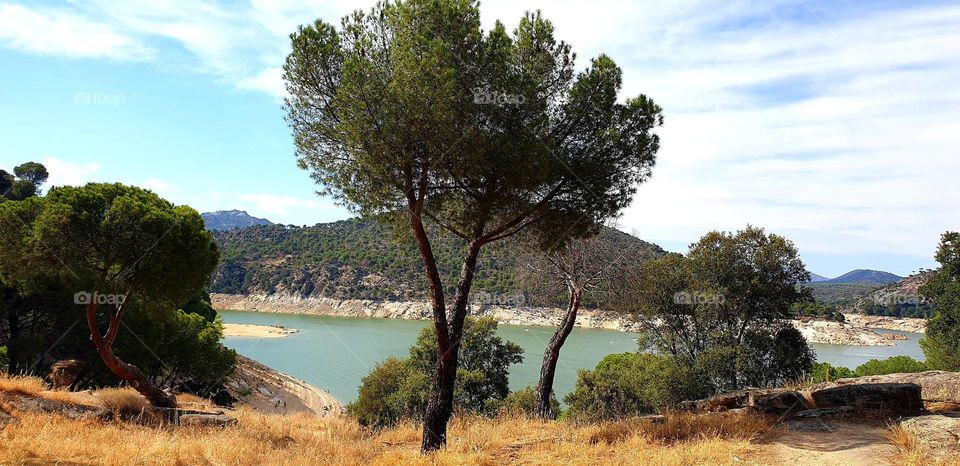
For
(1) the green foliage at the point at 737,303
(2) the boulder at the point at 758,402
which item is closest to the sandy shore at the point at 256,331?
(1) the green foliage at the point at 737,303

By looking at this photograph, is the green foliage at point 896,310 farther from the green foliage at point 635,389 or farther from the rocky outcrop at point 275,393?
the rocky outcrop at point 275,393

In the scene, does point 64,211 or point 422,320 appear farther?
point 422,320

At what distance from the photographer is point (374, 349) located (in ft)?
202

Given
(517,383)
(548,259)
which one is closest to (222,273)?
(517,383)

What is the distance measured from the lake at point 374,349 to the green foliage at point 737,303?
17.0 m

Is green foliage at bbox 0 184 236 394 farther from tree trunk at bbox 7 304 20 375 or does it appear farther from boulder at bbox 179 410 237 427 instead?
boulder at bbox 179 410 237 427

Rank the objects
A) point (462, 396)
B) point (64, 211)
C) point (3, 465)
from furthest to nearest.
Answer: point (462, 396)
point (64, 211)
point (3, 465)

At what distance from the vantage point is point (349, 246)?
118 m

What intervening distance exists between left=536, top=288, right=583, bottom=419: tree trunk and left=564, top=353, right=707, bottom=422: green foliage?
641cm

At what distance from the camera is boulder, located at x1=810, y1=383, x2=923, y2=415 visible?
8.91m

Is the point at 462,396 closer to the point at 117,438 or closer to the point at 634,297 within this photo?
the point at 634,297

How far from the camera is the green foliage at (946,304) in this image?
72.9 ft

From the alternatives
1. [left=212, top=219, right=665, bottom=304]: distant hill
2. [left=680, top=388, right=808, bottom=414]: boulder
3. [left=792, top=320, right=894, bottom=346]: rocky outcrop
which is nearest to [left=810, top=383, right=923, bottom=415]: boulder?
[left=680, top=388, right=808, bottom=414]: boulder

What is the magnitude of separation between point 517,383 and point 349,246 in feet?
272
